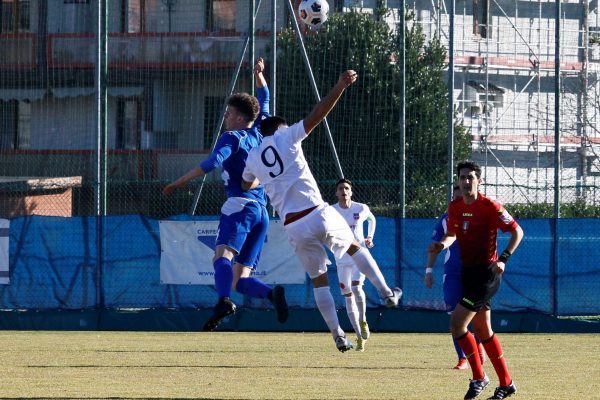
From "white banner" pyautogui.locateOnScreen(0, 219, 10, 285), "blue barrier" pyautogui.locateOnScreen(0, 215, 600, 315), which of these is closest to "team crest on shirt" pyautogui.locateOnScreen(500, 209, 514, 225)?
"blue barrier" pyautogui.locateOnScreen(0, 215, 600, 315)

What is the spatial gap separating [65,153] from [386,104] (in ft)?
20.3

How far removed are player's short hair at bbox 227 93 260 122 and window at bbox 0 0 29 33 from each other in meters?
13.9

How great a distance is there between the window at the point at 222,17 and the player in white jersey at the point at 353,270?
725 centimetres

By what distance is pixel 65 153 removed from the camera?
22641 millimetres

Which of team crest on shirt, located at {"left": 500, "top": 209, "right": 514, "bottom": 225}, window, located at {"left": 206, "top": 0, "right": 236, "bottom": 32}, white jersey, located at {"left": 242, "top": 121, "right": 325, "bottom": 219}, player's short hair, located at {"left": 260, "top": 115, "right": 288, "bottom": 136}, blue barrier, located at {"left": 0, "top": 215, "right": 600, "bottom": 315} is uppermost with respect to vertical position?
window, located at {"left": 206, "top": 0, "right": 236, "bottom": 32}

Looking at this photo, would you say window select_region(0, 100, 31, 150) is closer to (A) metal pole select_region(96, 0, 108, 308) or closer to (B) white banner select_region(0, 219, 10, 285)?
(A) metal pole select_region(96, 0, 108, 308)

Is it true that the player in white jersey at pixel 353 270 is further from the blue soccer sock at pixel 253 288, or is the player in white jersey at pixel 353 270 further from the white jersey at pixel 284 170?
the white jersey at pixel 284 170

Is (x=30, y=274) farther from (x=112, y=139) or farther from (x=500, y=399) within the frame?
(x=500, y=399)

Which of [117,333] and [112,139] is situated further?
[112,139]

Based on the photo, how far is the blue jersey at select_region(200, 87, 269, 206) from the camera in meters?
11.1

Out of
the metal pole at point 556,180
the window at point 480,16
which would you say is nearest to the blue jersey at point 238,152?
the metal pole at point 556,180

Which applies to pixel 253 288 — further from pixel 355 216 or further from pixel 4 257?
pixel 4 257

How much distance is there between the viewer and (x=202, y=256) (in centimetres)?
2023

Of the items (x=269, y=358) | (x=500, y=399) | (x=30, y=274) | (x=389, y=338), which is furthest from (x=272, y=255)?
(x=500, y=399)
